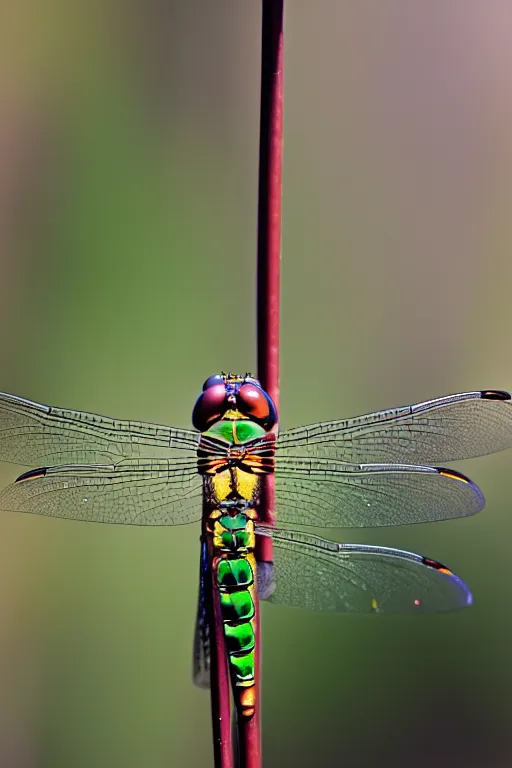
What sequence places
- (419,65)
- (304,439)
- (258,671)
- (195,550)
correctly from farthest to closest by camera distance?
1. (419,65)
2. (195,550)
3. (304,439)
4. (258,671)

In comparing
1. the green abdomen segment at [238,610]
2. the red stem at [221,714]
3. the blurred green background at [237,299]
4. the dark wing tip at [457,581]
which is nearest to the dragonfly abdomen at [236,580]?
the green abdomen segment at [238,610]

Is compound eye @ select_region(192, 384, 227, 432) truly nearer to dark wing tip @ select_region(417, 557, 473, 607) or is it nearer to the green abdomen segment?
the green abdomen segment

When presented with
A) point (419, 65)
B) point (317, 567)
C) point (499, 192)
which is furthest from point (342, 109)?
point (317, 567)

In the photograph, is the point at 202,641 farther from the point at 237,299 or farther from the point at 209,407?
the point at 237,299

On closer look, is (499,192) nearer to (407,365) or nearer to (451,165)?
(451,165)

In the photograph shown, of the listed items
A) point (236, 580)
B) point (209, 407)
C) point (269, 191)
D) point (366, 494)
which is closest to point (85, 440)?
point (209, 407)

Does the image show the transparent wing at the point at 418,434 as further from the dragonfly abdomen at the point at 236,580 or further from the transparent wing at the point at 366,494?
the dragonfly abdomen at the point at 236,580

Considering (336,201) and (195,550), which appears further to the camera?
(336,201)
